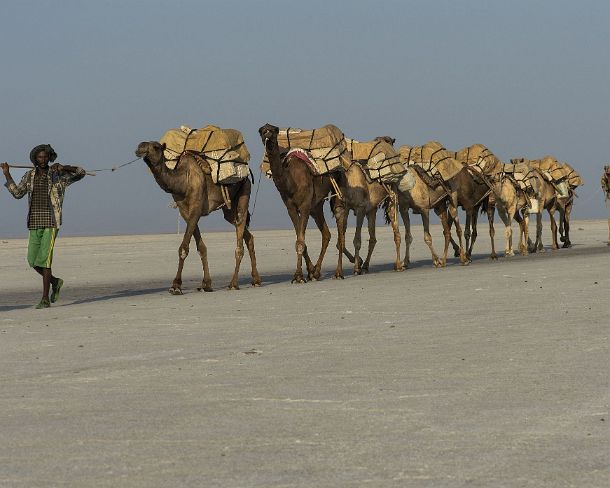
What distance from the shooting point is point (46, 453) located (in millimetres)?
6820

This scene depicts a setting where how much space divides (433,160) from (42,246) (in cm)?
1110

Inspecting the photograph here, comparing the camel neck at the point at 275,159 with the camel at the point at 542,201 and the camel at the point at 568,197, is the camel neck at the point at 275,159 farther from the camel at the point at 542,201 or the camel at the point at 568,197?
the camel at the point at 568,197

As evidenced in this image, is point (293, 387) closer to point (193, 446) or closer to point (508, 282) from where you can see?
point (193, 446)

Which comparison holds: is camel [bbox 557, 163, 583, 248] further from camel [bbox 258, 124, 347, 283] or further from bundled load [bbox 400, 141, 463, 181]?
camel [bbox 258, 124, 347, 283]

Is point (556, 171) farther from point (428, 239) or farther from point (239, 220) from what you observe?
point (239, 220)

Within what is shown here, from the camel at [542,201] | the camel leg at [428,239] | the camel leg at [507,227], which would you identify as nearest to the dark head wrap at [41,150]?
the camel leg at [428,239]

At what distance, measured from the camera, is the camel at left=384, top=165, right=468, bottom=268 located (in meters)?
25.3

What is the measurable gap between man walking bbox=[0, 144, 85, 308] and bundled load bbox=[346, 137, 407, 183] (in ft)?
24.3

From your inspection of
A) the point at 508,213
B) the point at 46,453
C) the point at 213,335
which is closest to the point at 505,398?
the point at 46,453

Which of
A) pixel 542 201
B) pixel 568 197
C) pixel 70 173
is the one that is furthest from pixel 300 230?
pixel 568 197

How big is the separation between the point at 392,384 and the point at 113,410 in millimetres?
1960

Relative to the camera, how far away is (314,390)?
28.9ft

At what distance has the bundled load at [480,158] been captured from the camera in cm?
2923

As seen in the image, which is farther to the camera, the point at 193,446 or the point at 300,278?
the point at 300,278
